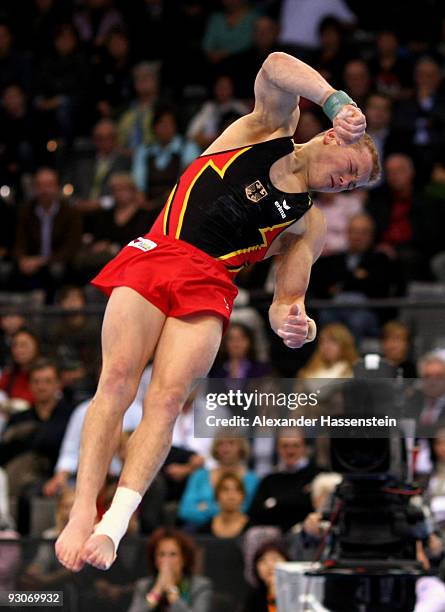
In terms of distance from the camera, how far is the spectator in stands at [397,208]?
10531 mm

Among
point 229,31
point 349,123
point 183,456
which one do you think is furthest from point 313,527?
point 229,31

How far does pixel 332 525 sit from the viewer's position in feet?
21.1

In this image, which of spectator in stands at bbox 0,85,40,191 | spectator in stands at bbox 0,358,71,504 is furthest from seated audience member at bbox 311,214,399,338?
spectator in stands at bbox 0,85,40,191

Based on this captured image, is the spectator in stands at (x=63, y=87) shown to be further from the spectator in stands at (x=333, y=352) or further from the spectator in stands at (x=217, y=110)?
the spectator in stands at (x=333, y=352)

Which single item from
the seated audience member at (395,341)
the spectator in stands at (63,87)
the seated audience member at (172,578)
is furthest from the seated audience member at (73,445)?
the spectator in stands at (63,87)

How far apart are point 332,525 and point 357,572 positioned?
1.07ft

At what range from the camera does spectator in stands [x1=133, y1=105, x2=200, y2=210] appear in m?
11.7

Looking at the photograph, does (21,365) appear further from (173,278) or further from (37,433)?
(173,278)

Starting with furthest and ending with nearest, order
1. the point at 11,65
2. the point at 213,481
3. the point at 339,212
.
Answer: the point at 11,65 < the point at 339,212 < the point at 213,481

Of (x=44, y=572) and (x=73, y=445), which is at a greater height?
(x=73, y=445)

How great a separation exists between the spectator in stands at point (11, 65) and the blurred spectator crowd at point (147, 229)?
16 mm

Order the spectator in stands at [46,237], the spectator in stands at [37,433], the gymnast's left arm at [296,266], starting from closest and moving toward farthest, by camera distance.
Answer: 1. the gymnast's left arm at [296,266]
2. the spectator in stands at [37,433]
3. the spectator in stands at [46,237]

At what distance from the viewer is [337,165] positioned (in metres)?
5.83

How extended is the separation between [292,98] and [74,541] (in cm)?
203
